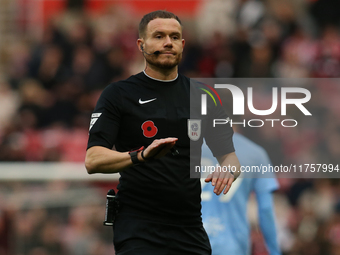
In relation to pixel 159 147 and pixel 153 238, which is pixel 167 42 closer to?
pixel 159 147

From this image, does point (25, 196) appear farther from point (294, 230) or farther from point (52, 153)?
point (294, 230)

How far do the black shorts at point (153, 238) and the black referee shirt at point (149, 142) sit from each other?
0.05 metres

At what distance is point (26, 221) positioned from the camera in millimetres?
8273

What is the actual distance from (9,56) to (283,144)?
6145 millimetres

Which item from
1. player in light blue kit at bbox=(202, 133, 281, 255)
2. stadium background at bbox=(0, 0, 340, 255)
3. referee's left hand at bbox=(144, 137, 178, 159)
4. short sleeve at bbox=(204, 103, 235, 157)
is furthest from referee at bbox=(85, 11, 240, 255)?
stadium background at bbox=(0, 0, 340, 255)

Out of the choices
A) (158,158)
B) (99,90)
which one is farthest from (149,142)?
(99,90)

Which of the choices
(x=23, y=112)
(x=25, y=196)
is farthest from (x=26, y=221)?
(x=23, y=112)

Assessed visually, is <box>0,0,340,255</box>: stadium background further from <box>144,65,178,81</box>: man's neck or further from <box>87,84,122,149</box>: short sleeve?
<box>87,84,122,149</box>: short sleeve

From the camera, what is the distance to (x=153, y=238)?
3838 mm

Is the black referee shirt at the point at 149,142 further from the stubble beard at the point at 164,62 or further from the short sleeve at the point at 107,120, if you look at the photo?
the stubble beard at the point at 164,62

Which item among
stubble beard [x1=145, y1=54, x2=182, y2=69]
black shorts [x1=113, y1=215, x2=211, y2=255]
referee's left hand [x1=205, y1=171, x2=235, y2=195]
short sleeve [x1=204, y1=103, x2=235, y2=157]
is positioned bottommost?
black shorts [x1=113, y1=215, x2=211, y2=255]

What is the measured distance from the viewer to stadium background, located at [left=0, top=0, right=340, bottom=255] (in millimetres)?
8211

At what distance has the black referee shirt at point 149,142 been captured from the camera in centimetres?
389

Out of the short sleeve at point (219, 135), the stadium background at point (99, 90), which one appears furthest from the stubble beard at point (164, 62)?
the stadium background at point (99, 90)
